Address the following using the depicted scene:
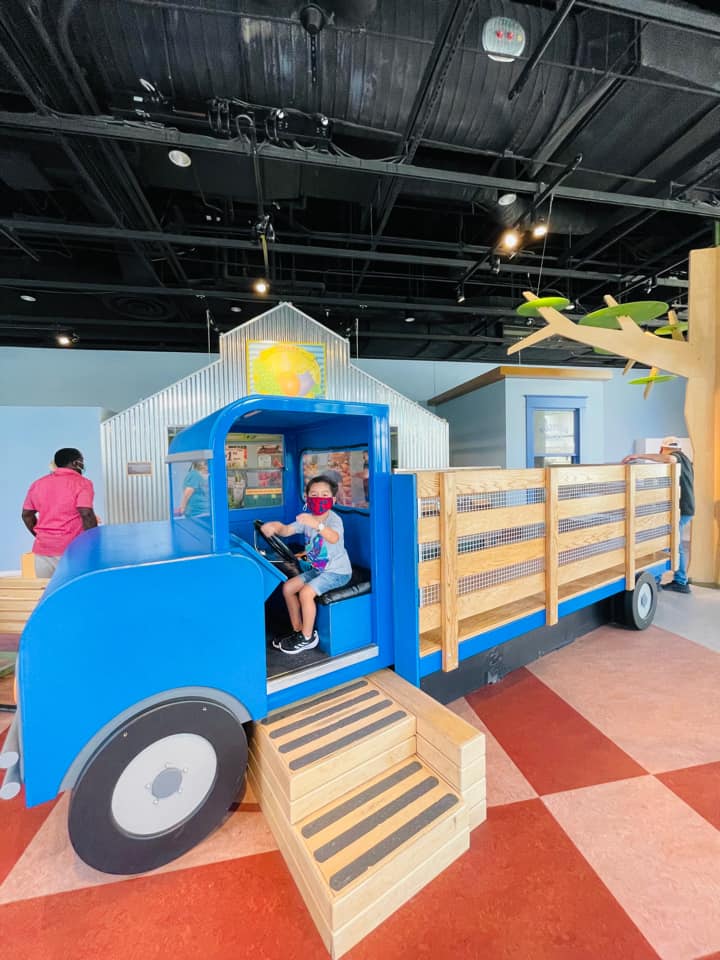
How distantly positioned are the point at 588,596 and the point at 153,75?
5.85 metres

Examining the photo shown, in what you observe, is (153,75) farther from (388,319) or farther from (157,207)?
(388,319)

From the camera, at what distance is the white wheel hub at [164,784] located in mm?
2023

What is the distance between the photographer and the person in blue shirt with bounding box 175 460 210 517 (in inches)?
98.7

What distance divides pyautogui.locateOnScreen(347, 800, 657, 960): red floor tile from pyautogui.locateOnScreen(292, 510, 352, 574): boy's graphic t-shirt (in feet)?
5.78

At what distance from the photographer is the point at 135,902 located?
75.4 inches

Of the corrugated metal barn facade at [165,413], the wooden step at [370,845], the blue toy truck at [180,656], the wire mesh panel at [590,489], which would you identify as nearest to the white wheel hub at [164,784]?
the blue toy truck at [180,656]

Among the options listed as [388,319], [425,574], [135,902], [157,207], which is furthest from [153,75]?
[388,319]

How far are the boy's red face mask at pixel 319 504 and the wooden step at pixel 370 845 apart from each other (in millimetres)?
1692

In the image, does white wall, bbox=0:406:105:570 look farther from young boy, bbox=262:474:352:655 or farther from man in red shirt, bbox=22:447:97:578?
young boy, bbox=262:474:352:655

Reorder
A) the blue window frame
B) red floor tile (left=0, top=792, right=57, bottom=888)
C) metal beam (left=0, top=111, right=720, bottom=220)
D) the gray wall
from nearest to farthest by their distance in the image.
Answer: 1. red floor tile (left=0, top=792, right=57, bottom=888)
2. metal beam (left=0, top=111, right=720, bottom=220)
3. the blue window frame
4. the gray wall

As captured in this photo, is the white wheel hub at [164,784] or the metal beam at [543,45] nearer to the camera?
the white wheel hub at [164,784]

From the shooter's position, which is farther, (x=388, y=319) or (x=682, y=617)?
(x=388, y=319)

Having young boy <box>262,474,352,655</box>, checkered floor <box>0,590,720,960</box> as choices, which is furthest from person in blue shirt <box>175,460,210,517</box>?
checkered floor <box>0,590,720,960</box>

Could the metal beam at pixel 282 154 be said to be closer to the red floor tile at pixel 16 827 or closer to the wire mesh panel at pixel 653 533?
the wire mesh panel at pixel 653 533
